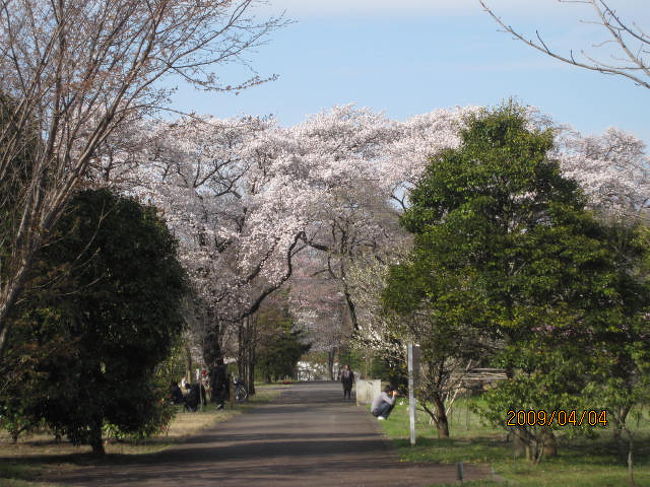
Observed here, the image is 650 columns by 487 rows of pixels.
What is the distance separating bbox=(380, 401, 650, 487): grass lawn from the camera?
1386cm

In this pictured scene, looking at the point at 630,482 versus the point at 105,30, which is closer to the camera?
the point at 105,30

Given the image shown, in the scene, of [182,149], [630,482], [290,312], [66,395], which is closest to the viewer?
[630,482]

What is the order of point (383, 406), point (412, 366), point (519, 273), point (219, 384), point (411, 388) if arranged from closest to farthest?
1. point (519, 273)
2. point (412, 366)
3. point (411, 388)
4. point (383, 406)
5. point (219, 384)

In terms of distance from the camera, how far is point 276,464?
16.8 m

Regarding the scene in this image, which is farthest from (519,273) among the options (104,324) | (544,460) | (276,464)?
(104,324)

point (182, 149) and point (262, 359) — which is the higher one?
point (182, 149)

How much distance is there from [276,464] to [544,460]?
4.67 metres

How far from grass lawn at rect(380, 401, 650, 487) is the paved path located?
0.58 meters

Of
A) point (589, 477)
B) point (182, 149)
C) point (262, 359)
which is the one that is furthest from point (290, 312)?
point (589, 477)

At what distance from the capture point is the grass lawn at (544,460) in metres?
13.9

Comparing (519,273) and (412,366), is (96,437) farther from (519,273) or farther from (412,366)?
(519,273)

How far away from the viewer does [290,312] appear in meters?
58.1

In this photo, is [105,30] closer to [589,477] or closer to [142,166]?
[589,477]

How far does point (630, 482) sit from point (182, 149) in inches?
1101
